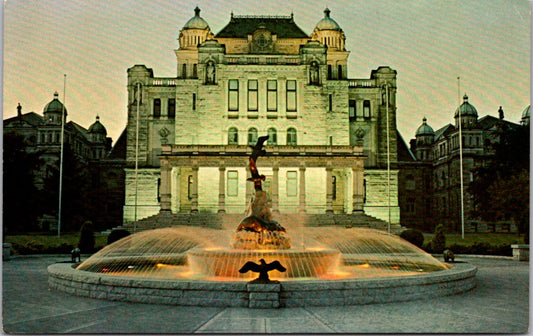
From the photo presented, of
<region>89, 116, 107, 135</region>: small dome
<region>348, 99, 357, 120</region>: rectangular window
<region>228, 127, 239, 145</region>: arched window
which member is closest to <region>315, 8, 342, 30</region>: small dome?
<region>348, 99, 357, 120</region>: rectangular window

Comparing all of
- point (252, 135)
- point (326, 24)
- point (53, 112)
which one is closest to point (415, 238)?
point (252, 135)

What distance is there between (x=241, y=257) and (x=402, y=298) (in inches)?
166

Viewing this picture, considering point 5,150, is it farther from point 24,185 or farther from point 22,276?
point 22,276

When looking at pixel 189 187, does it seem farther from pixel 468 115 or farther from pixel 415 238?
pixel 468 115

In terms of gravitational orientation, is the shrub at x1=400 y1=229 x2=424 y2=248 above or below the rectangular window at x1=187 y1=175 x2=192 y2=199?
below

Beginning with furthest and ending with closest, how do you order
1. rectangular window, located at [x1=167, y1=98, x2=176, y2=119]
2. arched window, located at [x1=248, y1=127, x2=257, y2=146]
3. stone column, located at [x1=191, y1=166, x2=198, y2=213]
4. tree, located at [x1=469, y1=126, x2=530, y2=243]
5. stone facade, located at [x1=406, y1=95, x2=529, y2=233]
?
stone facade, located at [x1=406, y1=95, x2=529, y2=233], rectangular window, located at [x1=167, y1=98, x2=176, y2=119], arched window, located at [x1=248, y1=127, x2=257, y2=146], stone column, located at [x1=191, y1=166, x2=198, y2=213], tree, located at [x1=469, y1=126, x2=530, y2=243]

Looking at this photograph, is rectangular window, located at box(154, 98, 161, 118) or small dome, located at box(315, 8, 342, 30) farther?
small dome, located at box(315, 8, 342, 30)

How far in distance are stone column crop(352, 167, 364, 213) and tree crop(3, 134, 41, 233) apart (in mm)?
24881

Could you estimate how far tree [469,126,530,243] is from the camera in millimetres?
30781

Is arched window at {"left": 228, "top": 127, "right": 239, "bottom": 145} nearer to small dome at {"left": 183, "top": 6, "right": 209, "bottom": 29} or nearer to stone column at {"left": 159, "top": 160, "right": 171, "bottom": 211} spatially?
stone column at {"left": 159, "top": 160, "right": 171, "bottom": 211}

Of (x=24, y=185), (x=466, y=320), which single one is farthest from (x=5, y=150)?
(x=466, y=320)

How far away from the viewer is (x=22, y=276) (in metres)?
17.5

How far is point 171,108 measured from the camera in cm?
5756

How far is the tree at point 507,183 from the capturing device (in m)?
30.8
